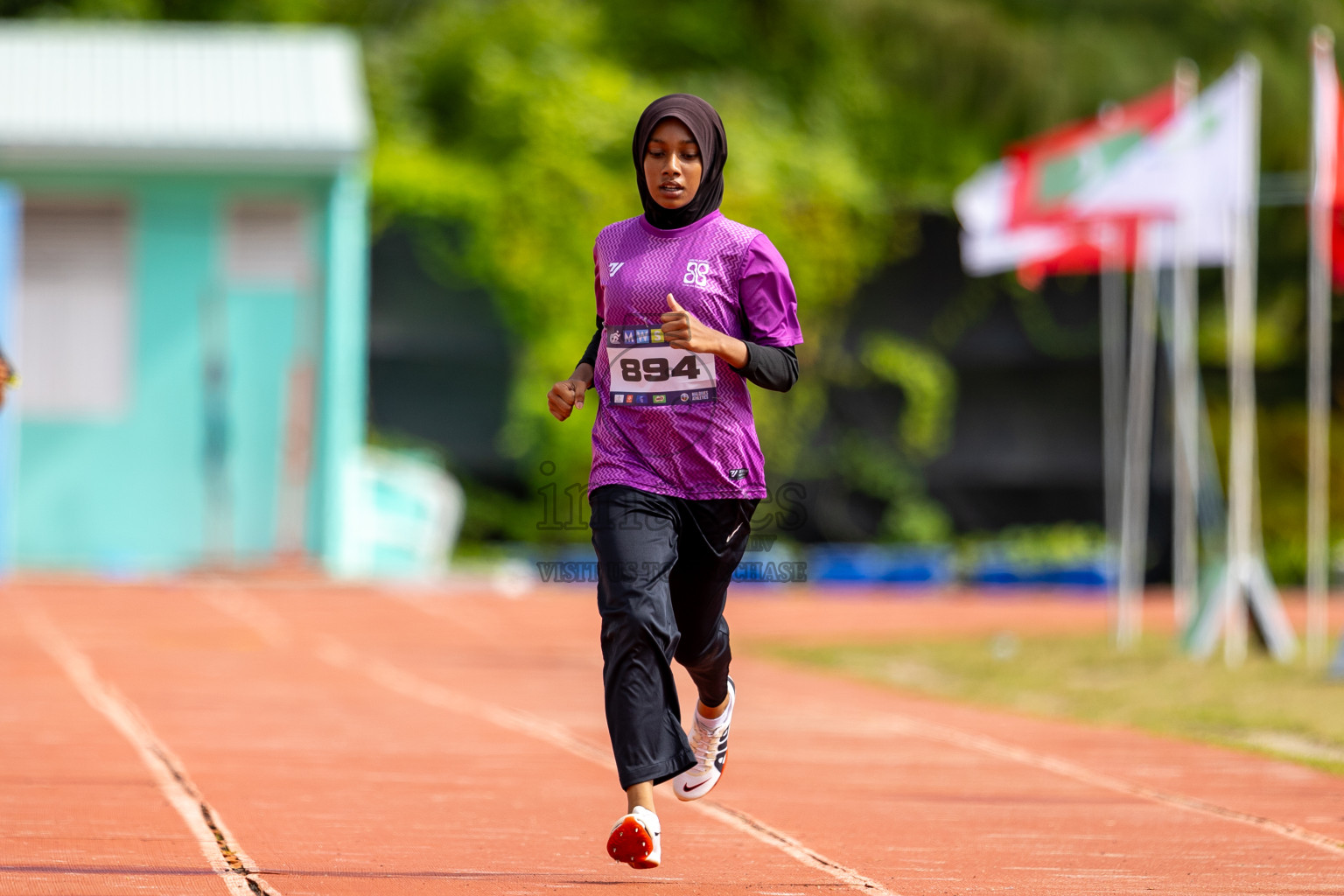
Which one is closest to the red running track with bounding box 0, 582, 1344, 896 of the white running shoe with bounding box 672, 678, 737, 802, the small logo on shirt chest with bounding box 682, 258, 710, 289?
the white running shoe with bounding box 672, 678, 737, 802

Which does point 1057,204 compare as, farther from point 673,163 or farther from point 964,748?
point 673,163

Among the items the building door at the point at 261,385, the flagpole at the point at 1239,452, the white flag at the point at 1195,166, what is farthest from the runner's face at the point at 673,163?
the building door at the point at 261,385

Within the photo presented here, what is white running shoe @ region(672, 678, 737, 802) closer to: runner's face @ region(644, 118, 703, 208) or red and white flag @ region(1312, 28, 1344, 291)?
runner's face @ region(644, 118, 703, 208)

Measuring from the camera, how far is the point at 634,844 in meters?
4.53

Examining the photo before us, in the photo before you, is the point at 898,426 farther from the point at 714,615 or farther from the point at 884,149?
the point at 714,615

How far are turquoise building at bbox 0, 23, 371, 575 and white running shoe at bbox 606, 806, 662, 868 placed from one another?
1300 cm

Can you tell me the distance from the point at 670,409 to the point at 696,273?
34 cm

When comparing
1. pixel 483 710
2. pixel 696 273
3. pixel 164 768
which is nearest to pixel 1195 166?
pixel 483 710

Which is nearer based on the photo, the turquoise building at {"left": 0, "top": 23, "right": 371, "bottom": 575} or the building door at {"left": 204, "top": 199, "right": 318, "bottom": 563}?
the turquoise building at {"left": 0, "top": 23, "right": 371, "bottom": 575}

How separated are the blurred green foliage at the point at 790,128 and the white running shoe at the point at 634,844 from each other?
1356 cm

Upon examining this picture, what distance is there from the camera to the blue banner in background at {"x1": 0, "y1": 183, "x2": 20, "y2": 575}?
16297 mm

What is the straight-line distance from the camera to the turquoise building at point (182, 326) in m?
17.2

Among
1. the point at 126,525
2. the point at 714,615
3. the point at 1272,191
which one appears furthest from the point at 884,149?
the point at 714,615

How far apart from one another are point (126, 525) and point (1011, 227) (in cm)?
822
